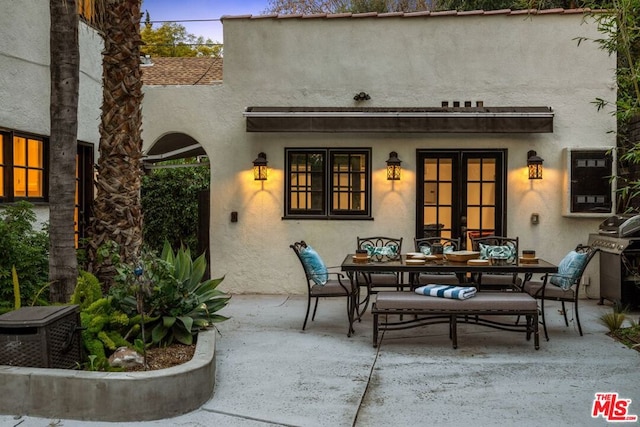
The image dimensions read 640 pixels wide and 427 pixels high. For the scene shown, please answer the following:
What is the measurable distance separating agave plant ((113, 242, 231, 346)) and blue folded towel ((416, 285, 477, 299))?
2164 millimetres

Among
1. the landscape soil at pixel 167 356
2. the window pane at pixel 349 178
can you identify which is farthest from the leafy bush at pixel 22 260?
the window pane at pixel 349 178

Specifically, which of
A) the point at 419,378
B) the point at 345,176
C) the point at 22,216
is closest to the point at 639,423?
the point at 419,378

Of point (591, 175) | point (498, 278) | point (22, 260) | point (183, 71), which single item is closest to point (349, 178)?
point (498, 278)

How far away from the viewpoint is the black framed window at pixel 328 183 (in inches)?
400

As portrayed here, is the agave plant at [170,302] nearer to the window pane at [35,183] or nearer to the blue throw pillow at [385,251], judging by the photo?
the blue throw pillow at [385,251]

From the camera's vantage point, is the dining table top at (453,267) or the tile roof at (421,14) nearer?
the dining table top at (453,267)

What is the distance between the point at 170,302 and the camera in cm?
582

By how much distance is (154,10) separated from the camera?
26.9 metres

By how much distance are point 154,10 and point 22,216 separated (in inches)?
887

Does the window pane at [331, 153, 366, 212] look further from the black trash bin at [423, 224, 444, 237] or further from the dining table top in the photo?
the dining table top

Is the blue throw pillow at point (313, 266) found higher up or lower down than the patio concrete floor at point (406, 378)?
higher up

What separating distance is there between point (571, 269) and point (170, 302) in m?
4.36

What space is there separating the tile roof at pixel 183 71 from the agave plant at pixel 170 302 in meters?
8.70

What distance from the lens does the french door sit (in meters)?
10.0
